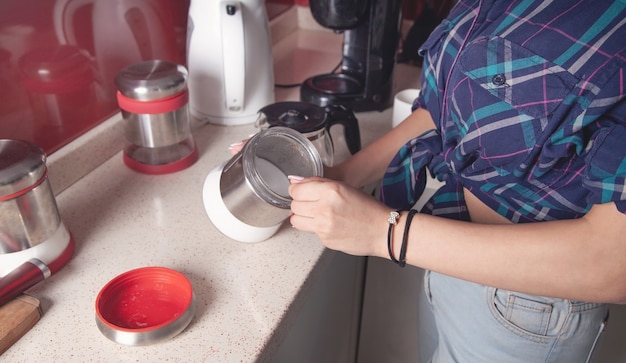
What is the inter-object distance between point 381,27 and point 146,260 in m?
0.71

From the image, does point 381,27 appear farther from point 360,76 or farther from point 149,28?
point 149,28

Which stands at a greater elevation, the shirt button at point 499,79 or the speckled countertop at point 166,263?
the shirt button at point 499,79

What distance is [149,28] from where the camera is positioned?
118cm

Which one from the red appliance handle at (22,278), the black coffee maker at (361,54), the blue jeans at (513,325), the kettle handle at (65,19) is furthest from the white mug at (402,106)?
the red appliance handle at (22,278)

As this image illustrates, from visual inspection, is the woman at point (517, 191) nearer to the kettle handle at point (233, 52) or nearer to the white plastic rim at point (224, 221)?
the white plastic rim at point (224, 221)

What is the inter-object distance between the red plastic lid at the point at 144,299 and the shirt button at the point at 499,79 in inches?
18.3

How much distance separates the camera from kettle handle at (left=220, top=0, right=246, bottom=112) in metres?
1.06

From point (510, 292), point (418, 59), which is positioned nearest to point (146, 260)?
point (510, 292)

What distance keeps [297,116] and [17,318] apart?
521mm

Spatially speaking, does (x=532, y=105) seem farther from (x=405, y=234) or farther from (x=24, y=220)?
(x=24, y=220)

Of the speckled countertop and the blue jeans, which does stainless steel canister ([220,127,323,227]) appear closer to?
the speckled countertop

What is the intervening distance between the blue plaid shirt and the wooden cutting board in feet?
1.82

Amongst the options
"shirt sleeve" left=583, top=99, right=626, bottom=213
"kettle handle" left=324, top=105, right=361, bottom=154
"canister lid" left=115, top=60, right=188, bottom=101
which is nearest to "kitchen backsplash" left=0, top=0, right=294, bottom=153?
"canister lid" left=115, top=60, right=188, bottom=101

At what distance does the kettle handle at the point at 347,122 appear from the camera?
1052mm
